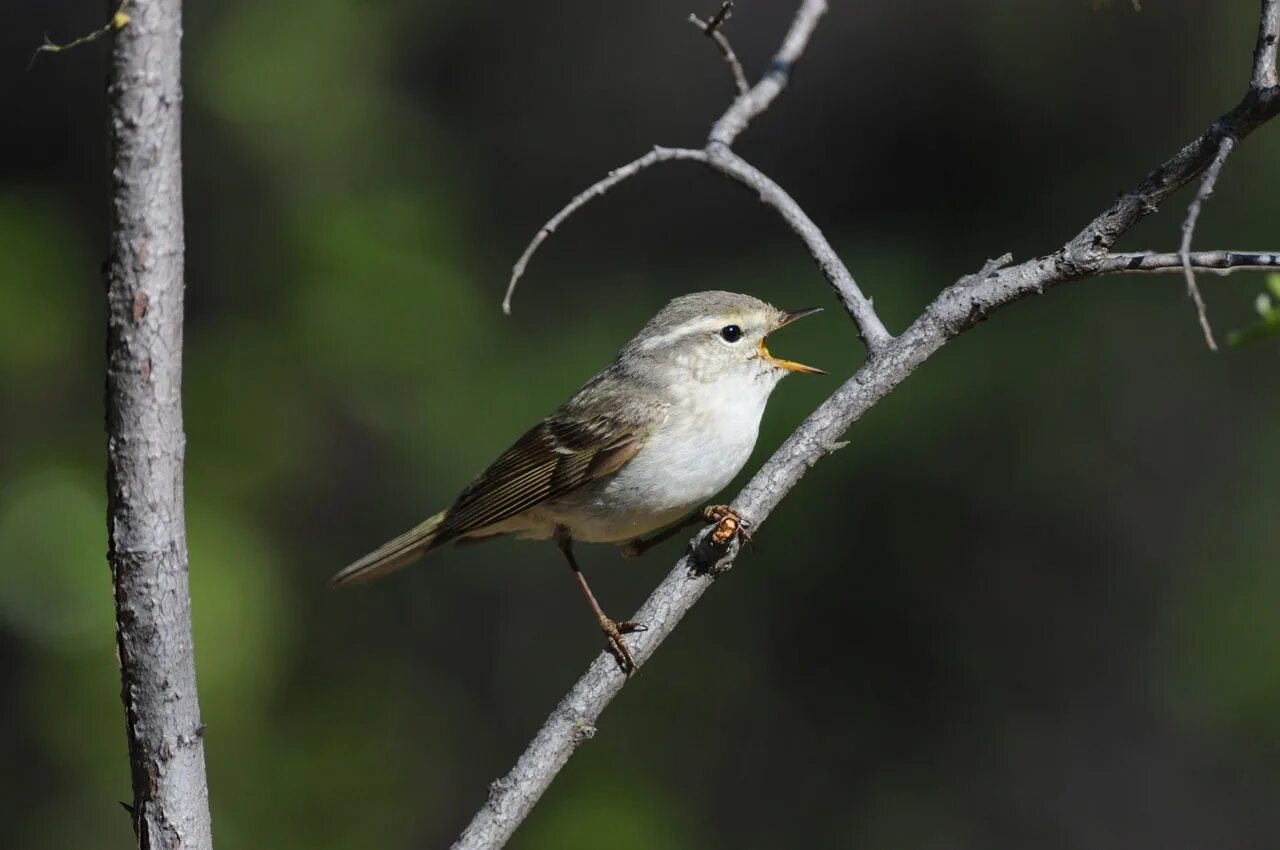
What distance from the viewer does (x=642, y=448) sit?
327 centimetres

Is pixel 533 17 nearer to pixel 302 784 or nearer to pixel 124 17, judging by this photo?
pixel 302 784

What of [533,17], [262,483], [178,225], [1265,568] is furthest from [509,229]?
[178,225]

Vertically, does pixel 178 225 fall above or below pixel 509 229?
below

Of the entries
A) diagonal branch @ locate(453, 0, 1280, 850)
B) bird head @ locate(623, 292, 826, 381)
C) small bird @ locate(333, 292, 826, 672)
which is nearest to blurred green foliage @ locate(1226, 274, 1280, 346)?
diagonal branch @ locate(453, 0, 1280, 850)

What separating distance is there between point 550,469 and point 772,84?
112cm

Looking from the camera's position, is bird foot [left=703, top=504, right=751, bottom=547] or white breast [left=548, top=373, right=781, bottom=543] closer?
bird foot [left=703, top=504, right=751, bottom=547]

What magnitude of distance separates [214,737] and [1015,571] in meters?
2.96

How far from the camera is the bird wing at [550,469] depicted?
3307 mm

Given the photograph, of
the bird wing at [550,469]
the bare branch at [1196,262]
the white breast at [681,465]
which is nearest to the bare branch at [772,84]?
the white breast at [681,465]

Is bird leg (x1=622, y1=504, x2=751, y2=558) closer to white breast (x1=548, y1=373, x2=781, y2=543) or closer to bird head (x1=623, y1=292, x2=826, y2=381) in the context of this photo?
white breast (x1=548, y1=373, x2=781, y2=543)

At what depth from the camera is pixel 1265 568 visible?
4426mm

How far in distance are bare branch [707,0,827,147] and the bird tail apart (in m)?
1.36

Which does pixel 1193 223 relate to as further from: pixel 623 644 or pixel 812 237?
pixel 623 644

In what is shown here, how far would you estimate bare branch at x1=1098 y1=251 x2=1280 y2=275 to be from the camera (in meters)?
1.97
